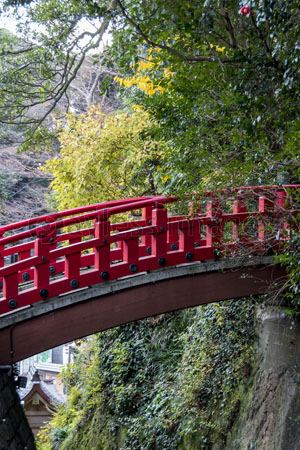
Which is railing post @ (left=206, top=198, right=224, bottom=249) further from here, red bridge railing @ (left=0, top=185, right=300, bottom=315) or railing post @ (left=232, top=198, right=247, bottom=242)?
railing post @ (left=232, top=198, right=247, bottom=242)

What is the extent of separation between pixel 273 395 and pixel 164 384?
7.96ft

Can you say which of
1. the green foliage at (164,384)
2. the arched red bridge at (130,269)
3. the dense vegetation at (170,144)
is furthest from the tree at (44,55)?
the green foliage at (164,384)

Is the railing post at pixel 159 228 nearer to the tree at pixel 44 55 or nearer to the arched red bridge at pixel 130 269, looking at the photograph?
the arched red bridge at pixel 130 269

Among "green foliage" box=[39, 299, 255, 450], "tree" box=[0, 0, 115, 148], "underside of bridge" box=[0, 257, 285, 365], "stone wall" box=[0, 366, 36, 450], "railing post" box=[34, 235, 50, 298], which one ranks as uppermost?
"tree" box=[0, 0, 115, 148]

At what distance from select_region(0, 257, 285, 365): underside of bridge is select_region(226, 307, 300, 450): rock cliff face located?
0.85 m

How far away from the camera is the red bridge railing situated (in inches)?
208

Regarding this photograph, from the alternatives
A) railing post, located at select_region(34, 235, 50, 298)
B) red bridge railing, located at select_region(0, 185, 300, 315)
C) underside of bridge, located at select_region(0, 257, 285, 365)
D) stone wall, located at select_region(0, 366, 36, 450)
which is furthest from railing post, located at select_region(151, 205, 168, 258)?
stone wall, located at select_region(0, 366, 36, 450)

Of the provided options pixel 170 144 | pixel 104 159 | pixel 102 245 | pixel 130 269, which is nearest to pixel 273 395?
pixel 130 269

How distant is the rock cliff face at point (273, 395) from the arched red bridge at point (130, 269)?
876mm

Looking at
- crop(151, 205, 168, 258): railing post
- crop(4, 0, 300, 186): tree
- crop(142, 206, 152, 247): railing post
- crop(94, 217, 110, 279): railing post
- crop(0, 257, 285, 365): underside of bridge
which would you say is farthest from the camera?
crop(142, 206, 152, 247): railing post

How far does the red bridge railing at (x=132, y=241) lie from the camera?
529cm

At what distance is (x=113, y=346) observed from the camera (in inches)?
407

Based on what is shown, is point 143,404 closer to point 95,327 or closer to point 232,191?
point 95,327

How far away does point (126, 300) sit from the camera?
5.77 meters
